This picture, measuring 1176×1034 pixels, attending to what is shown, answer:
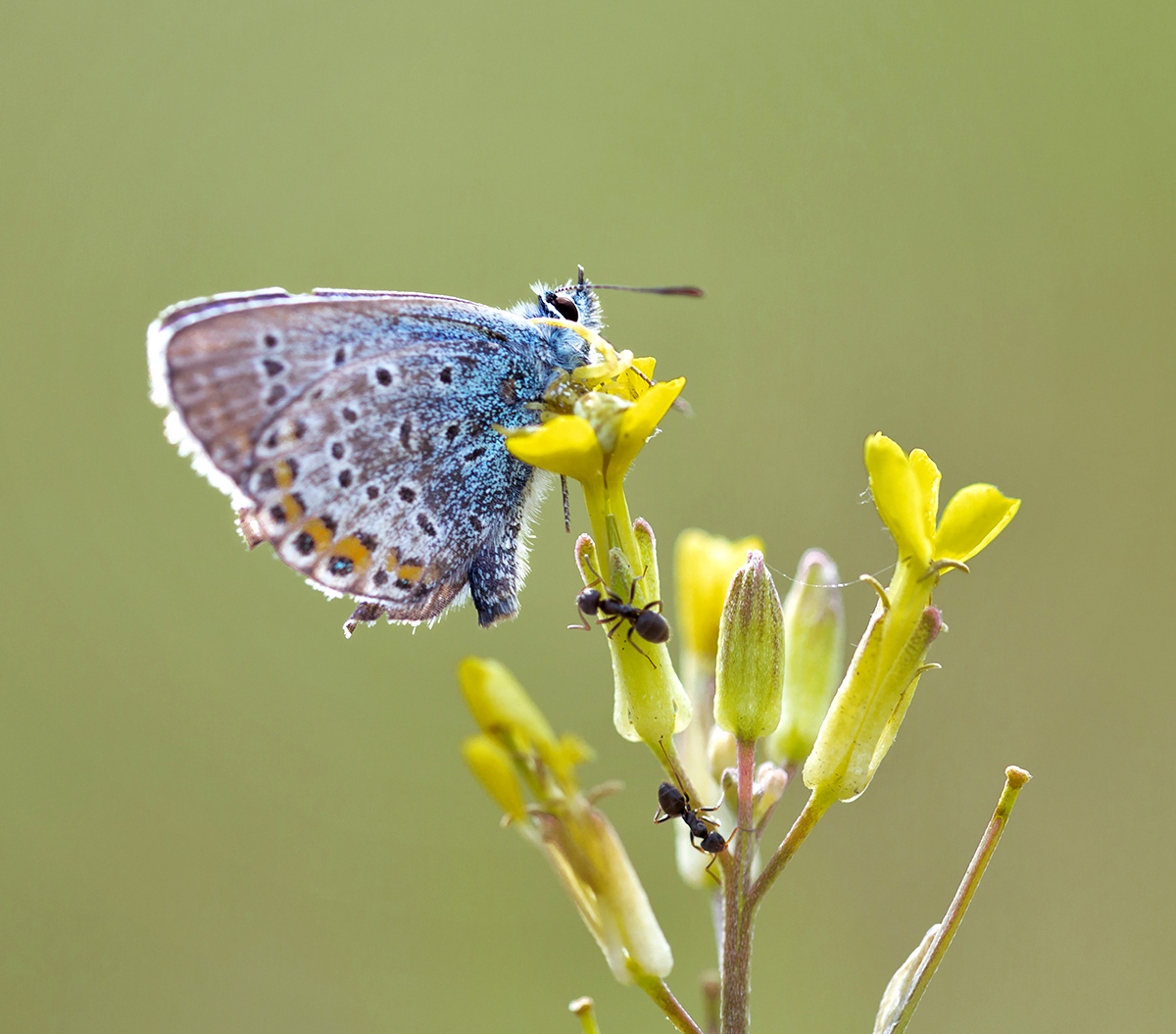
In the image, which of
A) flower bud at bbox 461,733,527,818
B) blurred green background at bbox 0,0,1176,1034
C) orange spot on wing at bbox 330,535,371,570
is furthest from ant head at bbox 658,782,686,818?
blurred green background at bbox 0,0,1176,1034

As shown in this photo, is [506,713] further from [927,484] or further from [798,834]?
[927,484]

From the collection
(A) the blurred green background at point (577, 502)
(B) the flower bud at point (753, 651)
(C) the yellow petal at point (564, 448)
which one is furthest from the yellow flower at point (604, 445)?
(A) the blurred green background at point (577, 502)

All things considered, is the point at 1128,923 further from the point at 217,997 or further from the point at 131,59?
the point at 131,59

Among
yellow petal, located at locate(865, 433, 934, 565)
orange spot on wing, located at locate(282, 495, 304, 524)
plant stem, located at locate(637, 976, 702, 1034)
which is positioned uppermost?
orange spot on wing, located at locate(282, 495, 304, 524)

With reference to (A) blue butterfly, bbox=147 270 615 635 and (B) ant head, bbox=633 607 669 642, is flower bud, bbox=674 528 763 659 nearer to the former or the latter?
(A) blue butterfly, bbox=147 270 615 635

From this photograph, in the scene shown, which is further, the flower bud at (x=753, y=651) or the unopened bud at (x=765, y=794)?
the unopened bud at (x=765, y=794)

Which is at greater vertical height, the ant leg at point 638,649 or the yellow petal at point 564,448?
the yellow petal at point 564,448

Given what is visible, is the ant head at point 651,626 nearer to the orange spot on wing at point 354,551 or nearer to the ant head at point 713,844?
the ant head at point 713,844

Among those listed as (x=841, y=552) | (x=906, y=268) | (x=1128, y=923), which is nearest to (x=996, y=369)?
(x=906, y=268)
